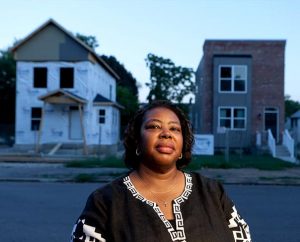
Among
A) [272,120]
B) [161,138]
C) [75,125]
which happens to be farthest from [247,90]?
[161,138]

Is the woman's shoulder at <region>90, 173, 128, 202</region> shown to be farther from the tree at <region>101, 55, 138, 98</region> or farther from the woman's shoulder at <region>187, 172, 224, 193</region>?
the tree at <region>101, 55, 138, 98</region>

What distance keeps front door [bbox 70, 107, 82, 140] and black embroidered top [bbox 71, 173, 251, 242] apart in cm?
2859

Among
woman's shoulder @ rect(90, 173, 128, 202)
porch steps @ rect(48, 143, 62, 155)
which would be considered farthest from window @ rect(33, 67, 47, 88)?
woman's shoulder @ rect(90, 173, 128, 202)

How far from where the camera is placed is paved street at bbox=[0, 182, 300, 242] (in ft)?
25.3

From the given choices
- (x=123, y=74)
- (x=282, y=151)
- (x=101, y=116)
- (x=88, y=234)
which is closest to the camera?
(x=88, y=234)

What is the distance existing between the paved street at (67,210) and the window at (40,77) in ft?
51.6

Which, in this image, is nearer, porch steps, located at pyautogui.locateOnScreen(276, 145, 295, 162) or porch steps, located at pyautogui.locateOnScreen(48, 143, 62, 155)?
porch steps, located at pyautogui.locateOnScreen(48, 143, 62, 155)

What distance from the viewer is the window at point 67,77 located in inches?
1212

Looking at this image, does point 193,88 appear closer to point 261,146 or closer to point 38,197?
point 261,146

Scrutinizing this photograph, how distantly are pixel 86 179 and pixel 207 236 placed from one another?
1465 centimetres

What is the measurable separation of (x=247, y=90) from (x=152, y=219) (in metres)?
30.4

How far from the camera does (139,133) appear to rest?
2.65 metres

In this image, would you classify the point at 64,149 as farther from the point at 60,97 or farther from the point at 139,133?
the point at 139,133

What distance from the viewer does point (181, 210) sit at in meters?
2.39
